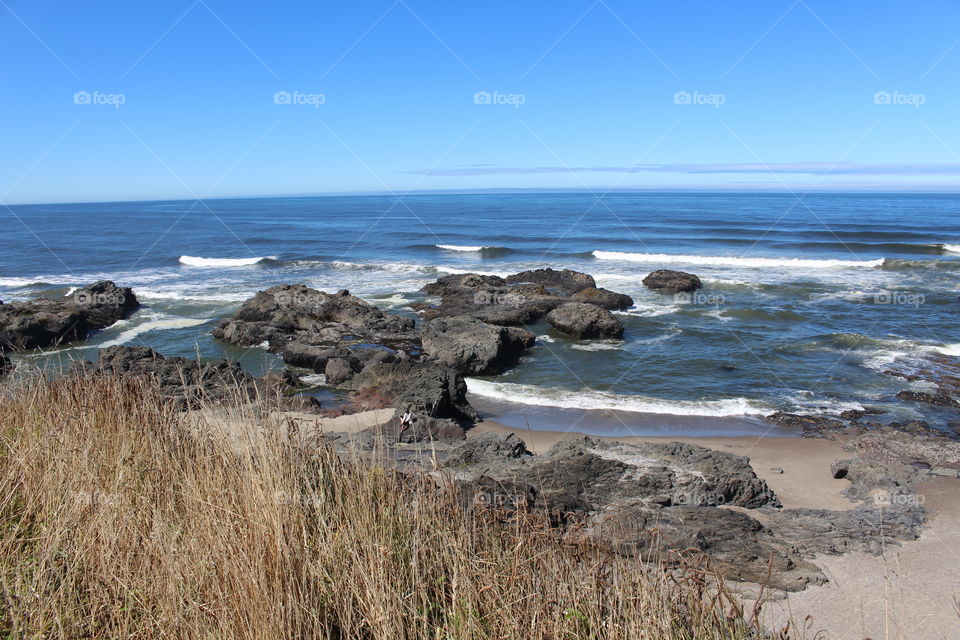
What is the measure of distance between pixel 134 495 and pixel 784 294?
85.8 ft

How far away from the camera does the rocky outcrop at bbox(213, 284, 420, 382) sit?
16.5 meters

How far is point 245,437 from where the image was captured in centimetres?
438

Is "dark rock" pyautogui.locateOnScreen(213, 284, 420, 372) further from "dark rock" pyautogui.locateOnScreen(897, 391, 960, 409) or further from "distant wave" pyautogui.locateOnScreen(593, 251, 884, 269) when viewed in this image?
"distant wave" pyautogui.locateOnScreen(593, 251, 884, 269)

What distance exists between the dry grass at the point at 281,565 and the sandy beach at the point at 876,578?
1380mm

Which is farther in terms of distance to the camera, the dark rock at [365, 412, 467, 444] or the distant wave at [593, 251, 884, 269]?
the distant wave at [593, 251, 884, 269]

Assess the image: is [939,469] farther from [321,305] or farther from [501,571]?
[321,305]

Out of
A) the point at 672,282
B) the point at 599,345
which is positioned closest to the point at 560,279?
the point at 672,282

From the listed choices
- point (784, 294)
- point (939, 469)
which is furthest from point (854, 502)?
point (784, 294)

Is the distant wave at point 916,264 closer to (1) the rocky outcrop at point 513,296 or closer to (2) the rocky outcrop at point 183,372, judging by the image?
(1) the rocky outcrop at point 513,296

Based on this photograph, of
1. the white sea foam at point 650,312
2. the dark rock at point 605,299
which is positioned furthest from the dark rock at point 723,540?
the dark rock at point 605,299

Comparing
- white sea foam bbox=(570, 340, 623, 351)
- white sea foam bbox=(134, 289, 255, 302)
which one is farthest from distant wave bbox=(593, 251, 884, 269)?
white sea foam bbox=(134, 289, 255, 302)

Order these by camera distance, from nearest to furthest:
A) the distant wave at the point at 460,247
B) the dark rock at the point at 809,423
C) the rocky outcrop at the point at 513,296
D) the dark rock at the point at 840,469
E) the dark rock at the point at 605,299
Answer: the dark rock at the point at 840,469
the dark rock at the point at 809,423
the rocky outcrop at the point at 513,296
the dark rock at the point at 605,299
the distant wave at the point at 460,247

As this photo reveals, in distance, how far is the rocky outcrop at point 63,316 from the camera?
1939cm

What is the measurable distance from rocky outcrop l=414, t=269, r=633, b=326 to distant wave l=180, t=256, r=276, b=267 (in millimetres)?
16959
